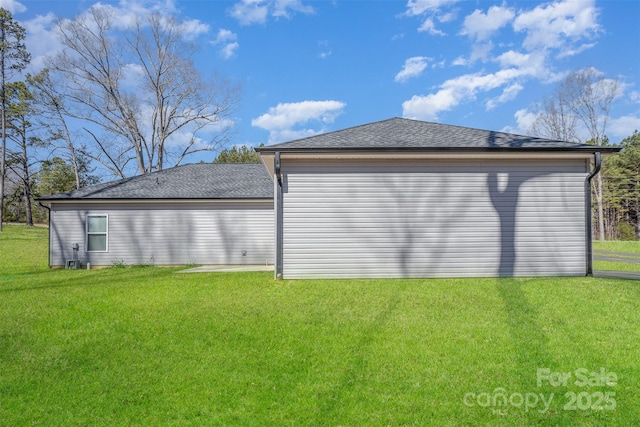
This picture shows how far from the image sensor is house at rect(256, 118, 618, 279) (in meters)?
7.78

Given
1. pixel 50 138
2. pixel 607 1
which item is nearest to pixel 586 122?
pixel 607 1

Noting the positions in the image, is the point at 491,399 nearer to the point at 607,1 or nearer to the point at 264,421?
the point at 264,421

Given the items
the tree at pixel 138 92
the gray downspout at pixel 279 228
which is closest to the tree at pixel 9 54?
the tree at pixel 138 92

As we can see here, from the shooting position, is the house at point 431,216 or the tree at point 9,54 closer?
the house at point 431,216

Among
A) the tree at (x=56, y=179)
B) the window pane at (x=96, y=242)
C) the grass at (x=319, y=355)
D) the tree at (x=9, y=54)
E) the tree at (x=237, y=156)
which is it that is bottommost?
the grass at (x=319, y=355)

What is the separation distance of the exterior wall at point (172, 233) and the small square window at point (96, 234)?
0.14 m

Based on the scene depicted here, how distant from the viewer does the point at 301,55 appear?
1505cm

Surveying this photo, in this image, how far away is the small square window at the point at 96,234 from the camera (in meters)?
11.5

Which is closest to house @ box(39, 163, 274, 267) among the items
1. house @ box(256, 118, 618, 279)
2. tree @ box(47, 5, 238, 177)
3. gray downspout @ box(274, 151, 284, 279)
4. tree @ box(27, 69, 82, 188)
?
gray downspout @ box(274, 151, 284, 279)

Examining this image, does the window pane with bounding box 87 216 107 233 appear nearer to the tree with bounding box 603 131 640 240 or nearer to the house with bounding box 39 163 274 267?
the house with bounding box 39 163 274 267

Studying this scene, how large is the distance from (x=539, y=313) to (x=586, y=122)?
2607 cm

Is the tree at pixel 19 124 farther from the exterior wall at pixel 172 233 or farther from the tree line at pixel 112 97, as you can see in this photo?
the exterior wall at pixel 172 233

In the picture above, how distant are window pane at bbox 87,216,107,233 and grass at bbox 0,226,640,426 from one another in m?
5.64

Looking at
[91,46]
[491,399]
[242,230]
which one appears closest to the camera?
[491,399]
